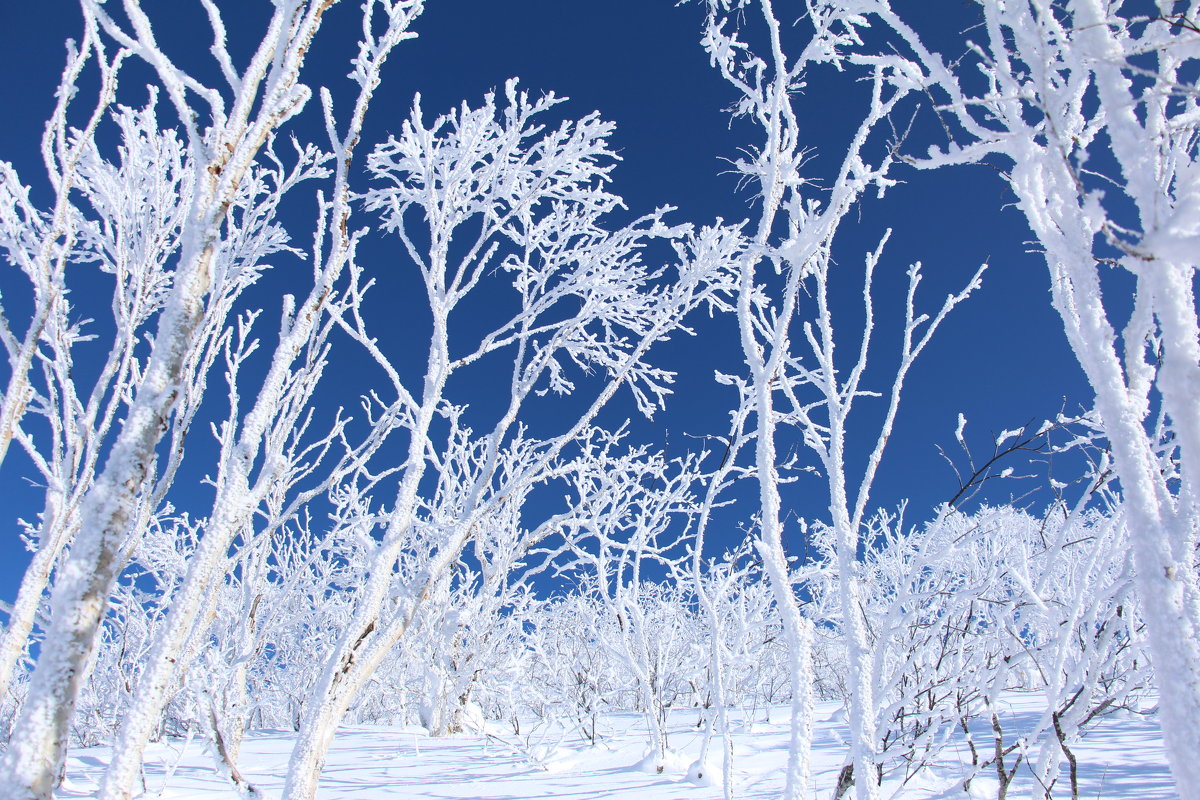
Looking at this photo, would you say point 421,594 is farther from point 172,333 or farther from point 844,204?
point 844,204

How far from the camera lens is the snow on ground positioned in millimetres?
6339

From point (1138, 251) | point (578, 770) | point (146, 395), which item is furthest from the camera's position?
point (578, 770)

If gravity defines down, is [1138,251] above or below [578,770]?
above

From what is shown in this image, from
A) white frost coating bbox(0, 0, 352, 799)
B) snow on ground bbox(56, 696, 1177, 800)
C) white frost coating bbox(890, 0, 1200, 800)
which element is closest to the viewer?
white frost coating bbox(890, 0, 1200, 800)

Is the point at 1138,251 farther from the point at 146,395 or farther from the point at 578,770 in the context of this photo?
the point at 578,770

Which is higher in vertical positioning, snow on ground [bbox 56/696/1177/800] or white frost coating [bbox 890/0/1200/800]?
white frost coating [bbox 890/0/1200/800]

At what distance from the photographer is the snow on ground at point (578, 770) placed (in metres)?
6.34

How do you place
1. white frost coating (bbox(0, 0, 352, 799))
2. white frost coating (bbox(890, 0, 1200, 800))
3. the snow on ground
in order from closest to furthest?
white frost coating (bbox(890, 0, 1200, 800)) → white frost coating (bbox(0, 0, 352, 799)) → the snow on ground

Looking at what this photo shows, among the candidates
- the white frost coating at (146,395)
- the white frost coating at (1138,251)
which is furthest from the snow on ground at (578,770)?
the white frost coating at (1138,251)

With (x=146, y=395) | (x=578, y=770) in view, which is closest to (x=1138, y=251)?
(x=146, y=395)

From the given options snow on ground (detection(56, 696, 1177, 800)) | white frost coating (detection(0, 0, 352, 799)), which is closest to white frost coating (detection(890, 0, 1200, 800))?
white frost coating (detection(0, 0, 352, 799))

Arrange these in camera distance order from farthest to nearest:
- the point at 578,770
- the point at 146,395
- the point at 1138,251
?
the point at 578,770 < the point at 146,395 < the point at 1138,251

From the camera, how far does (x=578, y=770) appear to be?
855cm

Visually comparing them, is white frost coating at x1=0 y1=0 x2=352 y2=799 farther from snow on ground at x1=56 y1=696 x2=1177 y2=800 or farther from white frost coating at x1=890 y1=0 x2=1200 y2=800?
snow on ground at x1=56 y1=696 x2=1177 y2=800
